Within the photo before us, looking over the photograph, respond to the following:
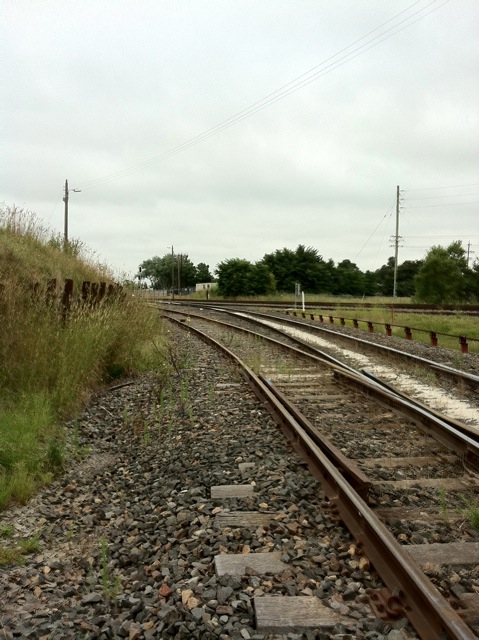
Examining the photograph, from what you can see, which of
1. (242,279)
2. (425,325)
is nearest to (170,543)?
(425,325)

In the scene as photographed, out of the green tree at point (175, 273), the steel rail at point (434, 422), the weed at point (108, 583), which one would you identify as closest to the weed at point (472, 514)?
the steel rail at point (434, 422)

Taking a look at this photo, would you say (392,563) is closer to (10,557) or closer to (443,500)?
(443,500)

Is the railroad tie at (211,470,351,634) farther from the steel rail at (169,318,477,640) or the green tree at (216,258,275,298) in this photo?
the green tree at (216,258,275,298)

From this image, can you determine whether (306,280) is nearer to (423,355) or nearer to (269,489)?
(423,355)

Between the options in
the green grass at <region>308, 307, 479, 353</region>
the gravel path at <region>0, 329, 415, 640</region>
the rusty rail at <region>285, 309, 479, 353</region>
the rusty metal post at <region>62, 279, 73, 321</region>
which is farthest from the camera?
the green grass at <region>308, 307, 479, 353</region>

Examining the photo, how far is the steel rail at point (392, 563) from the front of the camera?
7.93 feet

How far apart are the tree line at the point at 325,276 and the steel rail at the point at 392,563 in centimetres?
1342

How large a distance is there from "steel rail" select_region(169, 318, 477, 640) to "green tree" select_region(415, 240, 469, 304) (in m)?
40.0

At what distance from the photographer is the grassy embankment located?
16.7ft

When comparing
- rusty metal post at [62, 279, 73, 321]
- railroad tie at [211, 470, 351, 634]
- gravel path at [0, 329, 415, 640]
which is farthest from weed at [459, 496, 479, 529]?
rusty metal post at [62, 279, 73, 321]

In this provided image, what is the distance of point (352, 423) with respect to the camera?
6.42 metres

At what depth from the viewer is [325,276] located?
69938mm

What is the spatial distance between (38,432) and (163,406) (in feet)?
6.54

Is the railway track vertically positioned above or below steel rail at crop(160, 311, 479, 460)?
below
